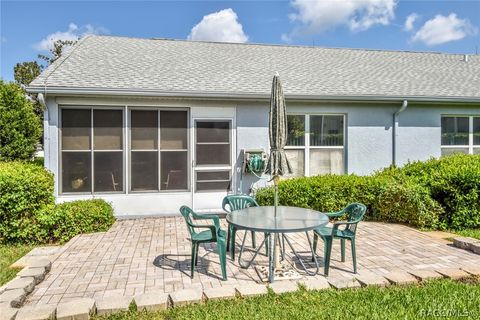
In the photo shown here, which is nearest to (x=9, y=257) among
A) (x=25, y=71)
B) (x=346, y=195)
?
(x=346, y=195)

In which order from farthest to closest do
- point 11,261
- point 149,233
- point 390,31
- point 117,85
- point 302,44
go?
point 390,31 < point 302,44 < point 117,85 < point 149,233 < point 11,261

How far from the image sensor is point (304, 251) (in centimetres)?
538

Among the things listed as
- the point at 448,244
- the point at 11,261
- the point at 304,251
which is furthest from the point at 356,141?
the point at 11,261

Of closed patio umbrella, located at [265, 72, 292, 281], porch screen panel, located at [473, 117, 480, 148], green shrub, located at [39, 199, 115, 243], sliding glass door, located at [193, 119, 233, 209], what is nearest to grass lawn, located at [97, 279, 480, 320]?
closed patio umbrella, located at [265, 72, 292, 281]

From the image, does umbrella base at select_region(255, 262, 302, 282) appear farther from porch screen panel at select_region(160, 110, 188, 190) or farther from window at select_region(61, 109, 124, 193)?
window at select_region(61, 109, 124, 193)

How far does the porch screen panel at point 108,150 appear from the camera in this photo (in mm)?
7621

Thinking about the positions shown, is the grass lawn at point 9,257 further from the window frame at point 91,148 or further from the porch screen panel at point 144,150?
the porch screen panel at point 144,150

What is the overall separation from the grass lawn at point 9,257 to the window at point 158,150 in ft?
8.65

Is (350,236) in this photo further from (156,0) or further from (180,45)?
(156,0)

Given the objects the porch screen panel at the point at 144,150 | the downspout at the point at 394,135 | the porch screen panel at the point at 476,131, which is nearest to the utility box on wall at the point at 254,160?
the porch screen panel at the point at 144,150

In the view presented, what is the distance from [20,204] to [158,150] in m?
3.10

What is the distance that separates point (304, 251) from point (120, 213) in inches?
182

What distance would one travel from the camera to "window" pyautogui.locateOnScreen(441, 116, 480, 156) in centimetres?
955

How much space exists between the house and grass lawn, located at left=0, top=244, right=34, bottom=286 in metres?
1.73
